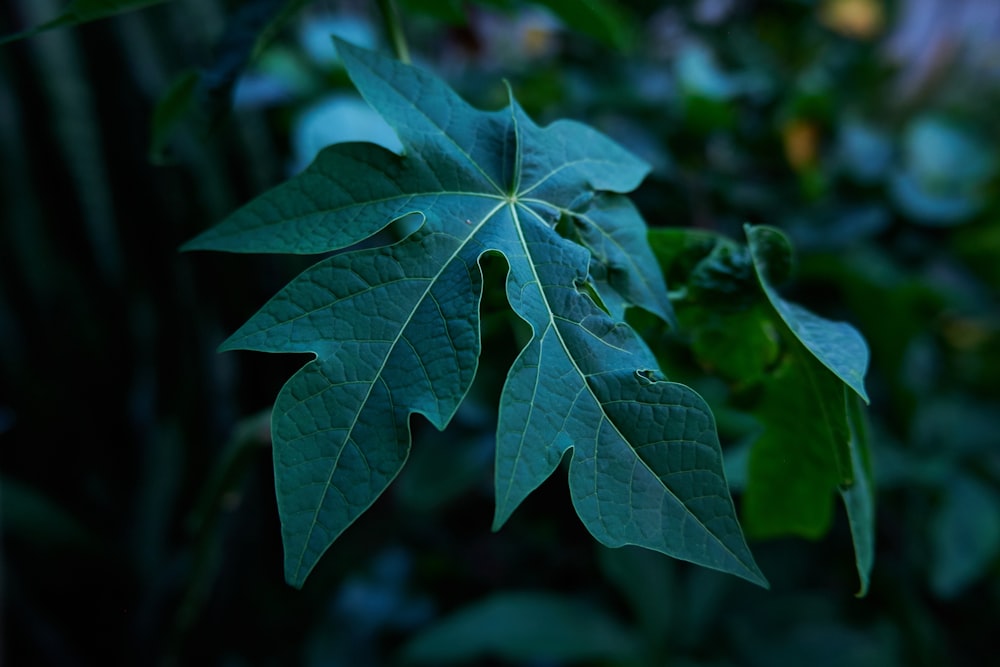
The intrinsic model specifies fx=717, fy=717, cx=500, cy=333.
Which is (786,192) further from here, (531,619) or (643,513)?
(643,513)

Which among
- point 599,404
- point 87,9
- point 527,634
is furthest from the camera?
point 527,634

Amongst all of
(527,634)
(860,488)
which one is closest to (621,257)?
(860,488)

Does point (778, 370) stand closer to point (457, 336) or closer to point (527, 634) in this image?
point (457, 336)

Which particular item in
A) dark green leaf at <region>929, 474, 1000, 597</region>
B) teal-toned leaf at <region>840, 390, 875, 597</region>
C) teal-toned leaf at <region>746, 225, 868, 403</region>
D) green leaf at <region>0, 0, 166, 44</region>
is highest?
green leaf at <region>0, 0, 166, 44</region>

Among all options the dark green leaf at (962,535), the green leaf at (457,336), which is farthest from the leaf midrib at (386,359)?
the dark green leaf at (962,535)

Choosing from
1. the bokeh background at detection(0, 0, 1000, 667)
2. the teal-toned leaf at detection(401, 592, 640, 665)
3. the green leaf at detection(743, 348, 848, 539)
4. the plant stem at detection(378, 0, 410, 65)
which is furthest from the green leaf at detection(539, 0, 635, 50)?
the teal-toned leaf at detection(401, 592, 640, 665)

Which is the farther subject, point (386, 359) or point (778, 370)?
point (778, 370)

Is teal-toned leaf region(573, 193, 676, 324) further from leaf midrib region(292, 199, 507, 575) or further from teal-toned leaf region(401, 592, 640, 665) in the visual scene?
teal-toned leaf region(401, 592, 640, 665)

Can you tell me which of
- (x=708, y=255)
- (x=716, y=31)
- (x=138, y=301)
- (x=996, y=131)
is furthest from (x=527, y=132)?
(x=996, y=131)
